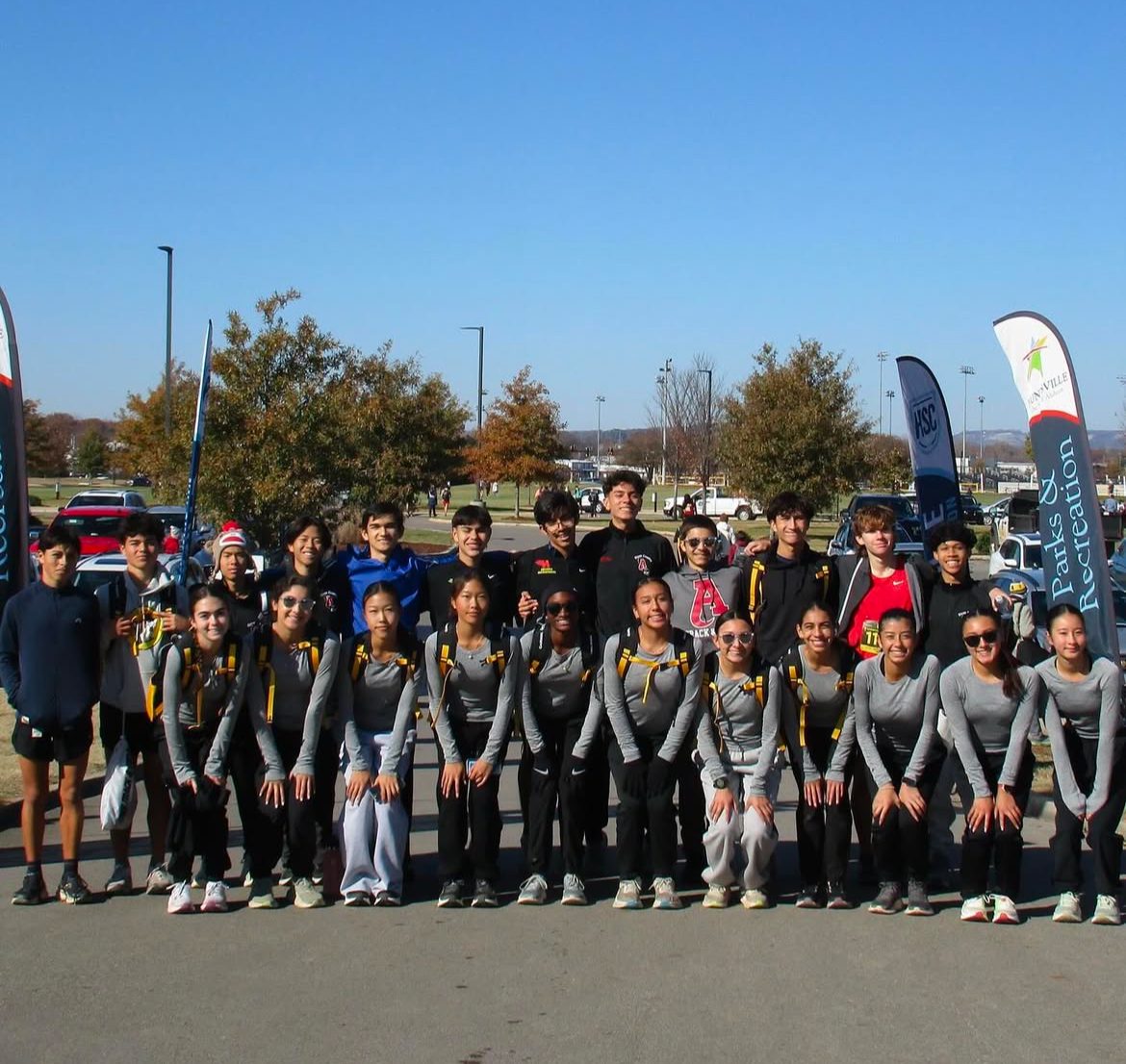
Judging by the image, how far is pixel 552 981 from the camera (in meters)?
5.57

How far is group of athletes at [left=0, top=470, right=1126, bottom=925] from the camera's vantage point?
6.59m

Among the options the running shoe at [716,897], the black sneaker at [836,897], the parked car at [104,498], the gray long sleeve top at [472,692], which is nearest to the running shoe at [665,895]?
the running shoe at [716,897]

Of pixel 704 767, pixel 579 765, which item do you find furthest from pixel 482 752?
pixel 704 767

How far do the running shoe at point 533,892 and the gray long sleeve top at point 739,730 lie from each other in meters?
1.02

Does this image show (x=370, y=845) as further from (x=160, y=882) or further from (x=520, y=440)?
(x=520, y=440)

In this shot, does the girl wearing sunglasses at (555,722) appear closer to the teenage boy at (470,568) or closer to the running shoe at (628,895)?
the running shoe at (628,895)

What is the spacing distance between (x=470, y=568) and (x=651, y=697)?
54.8 inches

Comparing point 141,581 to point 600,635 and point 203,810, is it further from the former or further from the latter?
point 600,635

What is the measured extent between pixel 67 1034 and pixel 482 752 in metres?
2.51

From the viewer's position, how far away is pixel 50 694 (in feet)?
21.6

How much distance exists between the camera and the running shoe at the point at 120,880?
6.80m

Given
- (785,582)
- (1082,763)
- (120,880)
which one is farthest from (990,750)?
(120,880)

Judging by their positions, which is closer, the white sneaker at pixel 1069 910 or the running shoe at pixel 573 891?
the white sneaker at pixel 1069 910

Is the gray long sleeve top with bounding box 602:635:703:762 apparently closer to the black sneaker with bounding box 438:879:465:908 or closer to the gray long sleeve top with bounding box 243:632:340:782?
the black sneaker with bounding box 438:879:465:908
